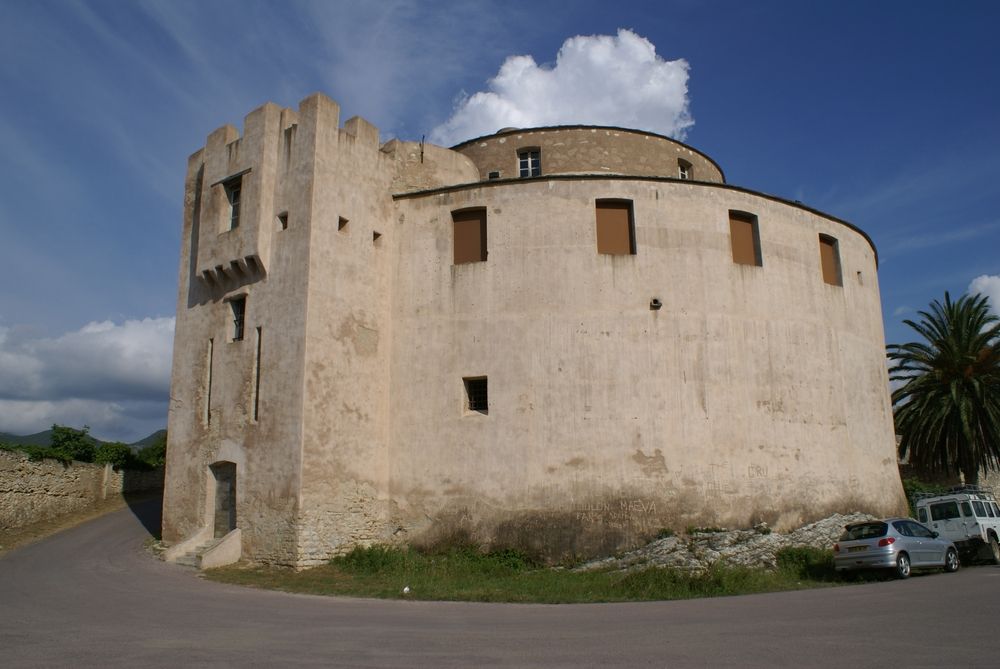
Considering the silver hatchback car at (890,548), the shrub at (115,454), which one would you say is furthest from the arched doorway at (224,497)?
the silver hatchback car at (890,548)

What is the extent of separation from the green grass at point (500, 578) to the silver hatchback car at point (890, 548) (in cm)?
87

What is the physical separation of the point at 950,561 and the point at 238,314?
19.5 meters

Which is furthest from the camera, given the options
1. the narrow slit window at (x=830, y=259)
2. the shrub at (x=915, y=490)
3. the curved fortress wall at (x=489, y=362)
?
the shrub at (x=915, y=490)

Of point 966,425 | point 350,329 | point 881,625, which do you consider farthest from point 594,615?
point 966,425

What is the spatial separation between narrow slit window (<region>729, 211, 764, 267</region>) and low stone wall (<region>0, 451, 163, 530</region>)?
2372cm

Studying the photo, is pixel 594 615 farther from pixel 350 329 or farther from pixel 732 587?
pixel 350 329

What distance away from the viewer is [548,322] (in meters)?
20.2

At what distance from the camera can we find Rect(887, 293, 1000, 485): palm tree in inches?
1158

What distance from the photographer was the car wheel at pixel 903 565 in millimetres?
16188

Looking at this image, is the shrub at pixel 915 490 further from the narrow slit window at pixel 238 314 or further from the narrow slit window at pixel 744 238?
the narrow slit window at pixel 238 314

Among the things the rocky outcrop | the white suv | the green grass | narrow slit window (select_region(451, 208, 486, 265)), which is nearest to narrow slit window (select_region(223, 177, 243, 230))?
narrow slit window (select_region(451, 208, 486, 265))

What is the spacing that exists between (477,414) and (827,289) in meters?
11.5

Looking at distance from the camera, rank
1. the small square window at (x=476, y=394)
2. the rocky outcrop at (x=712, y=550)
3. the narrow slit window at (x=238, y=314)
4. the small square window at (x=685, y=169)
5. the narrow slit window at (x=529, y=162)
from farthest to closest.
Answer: the small square window at (x=685, y=169)
the narrow slit window at (x=529, y=162)
the narrow slit window at (x=238, y=314)
the small square window at (x=476, y=394)
the rocky outcrop at (x=712, y=550)

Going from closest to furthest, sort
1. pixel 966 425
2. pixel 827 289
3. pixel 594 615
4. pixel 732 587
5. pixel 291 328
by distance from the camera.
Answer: pixel 594 615 → pixel 732 587 → pixel 291 328 → pixel 827 289 → pixel 966 425
